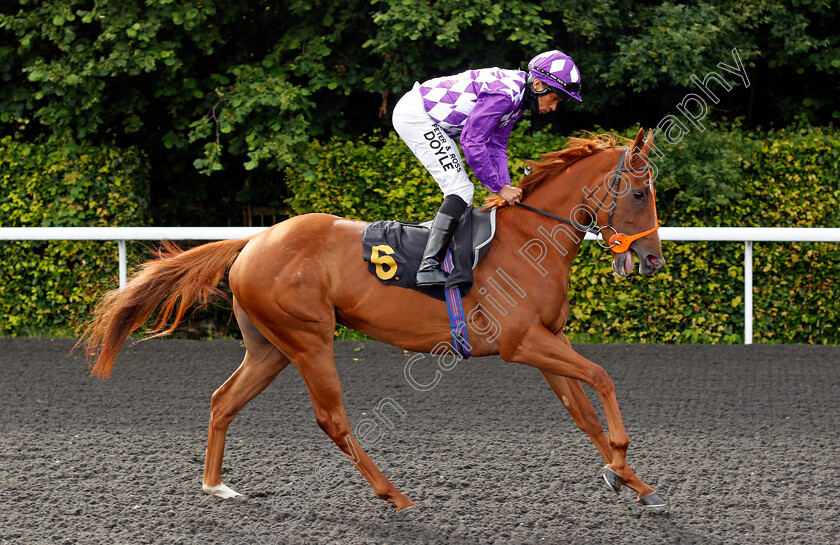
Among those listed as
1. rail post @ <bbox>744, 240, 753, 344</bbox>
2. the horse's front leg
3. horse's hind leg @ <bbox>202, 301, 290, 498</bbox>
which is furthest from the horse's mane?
rail post @ <bbox>744, 240, 753, 344</bbox>

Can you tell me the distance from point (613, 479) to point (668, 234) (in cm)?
373

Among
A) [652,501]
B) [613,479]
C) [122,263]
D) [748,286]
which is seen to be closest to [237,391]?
[613,479]

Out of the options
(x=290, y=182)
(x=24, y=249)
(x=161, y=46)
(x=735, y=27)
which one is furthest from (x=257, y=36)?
(x=735, y=27)

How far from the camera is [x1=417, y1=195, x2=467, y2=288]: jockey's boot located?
386cm

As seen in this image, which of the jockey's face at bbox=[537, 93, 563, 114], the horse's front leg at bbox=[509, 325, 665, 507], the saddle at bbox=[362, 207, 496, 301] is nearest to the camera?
the horse's front leg at bbox=[509, 325, 665, 507]

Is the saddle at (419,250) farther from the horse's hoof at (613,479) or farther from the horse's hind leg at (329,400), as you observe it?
the horse's hoof at (613,479)

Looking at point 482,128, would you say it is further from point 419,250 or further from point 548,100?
point 419,250

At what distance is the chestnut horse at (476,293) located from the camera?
3783 millimetres

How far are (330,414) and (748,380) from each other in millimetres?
3576

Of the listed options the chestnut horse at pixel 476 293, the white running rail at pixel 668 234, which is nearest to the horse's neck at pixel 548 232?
the chestnut horse at pixel 476 293

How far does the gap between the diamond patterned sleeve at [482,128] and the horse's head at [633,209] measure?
559 millimetres

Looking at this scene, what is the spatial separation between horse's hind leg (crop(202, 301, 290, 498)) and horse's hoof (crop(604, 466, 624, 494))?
1609mm

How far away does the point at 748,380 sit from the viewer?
6.16 metres

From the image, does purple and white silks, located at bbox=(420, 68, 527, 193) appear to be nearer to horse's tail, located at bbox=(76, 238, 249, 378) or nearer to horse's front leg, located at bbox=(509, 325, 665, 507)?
horse's front leg, located at bbox=(509, 325, 665, 507)
